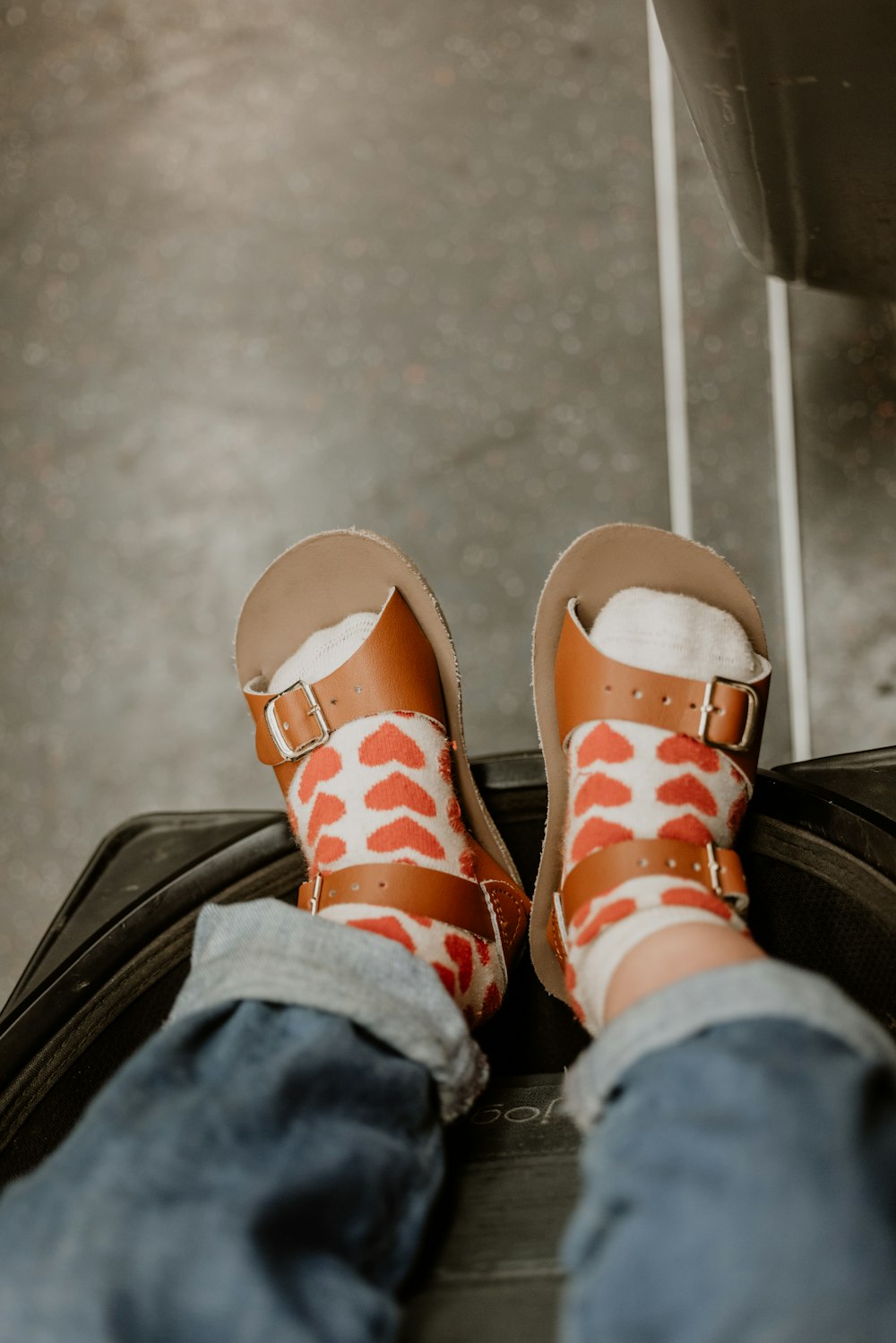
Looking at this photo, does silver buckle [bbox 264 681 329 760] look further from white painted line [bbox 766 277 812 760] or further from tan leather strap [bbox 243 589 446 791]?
white painted line [bbox 766 277 812 760]

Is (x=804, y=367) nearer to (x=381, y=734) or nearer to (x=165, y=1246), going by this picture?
(x=381, y=734)

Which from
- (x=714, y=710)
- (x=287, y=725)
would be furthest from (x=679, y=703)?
(x=287, y=725)

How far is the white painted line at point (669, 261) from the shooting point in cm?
98

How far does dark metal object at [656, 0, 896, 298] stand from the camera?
48cm

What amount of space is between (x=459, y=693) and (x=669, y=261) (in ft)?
1.55

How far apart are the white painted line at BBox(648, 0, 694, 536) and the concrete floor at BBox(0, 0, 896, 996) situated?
0.01 metres

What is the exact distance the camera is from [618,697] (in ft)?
2.37

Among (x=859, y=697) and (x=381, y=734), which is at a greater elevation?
(x=381, y=734)

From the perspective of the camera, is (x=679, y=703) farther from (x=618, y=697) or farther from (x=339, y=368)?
(x=339, y=368)

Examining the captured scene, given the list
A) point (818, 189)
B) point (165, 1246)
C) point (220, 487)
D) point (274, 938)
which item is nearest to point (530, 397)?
point (220, 487)

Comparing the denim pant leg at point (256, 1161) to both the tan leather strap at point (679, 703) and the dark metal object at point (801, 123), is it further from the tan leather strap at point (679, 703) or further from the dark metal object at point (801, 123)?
the dark metal object at point (801, 123)

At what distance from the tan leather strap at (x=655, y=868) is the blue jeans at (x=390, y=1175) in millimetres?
153

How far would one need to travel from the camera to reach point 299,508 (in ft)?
3.30

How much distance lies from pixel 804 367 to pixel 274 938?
722mm
